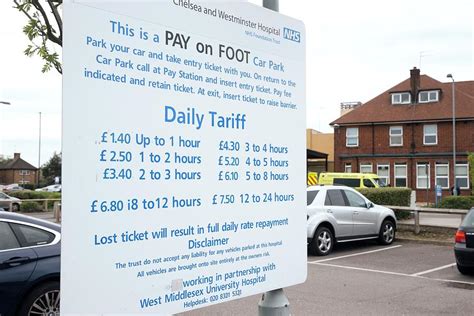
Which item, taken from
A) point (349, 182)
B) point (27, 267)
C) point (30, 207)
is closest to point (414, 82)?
point (349, 182)

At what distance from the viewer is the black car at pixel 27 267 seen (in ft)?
18.3

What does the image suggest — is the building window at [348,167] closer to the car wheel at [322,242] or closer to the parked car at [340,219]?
the parked car at [340,219]

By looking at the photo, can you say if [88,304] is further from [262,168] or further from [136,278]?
[262,168]

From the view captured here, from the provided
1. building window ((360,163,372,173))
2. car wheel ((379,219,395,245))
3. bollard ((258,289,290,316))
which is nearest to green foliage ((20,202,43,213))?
car wheel ((379,219,395,245))

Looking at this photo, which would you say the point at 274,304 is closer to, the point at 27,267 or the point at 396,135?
the point at 27,267

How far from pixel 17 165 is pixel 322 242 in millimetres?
98547

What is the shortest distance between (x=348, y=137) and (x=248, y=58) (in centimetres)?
4203

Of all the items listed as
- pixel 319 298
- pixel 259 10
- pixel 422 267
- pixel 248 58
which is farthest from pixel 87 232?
pixel 422 267

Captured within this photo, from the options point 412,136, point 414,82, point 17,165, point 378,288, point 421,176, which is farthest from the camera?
point 17,165

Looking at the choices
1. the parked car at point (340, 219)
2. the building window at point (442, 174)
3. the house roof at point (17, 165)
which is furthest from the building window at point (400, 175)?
the house roof at point (17, 165)

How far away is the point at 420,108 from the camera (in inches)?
1615

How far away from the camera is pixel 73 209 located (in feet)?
6.15

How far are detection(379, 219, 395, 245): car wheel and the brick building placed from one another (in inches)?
3685

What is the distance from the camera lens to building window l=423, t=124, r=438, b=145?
1553 inches
